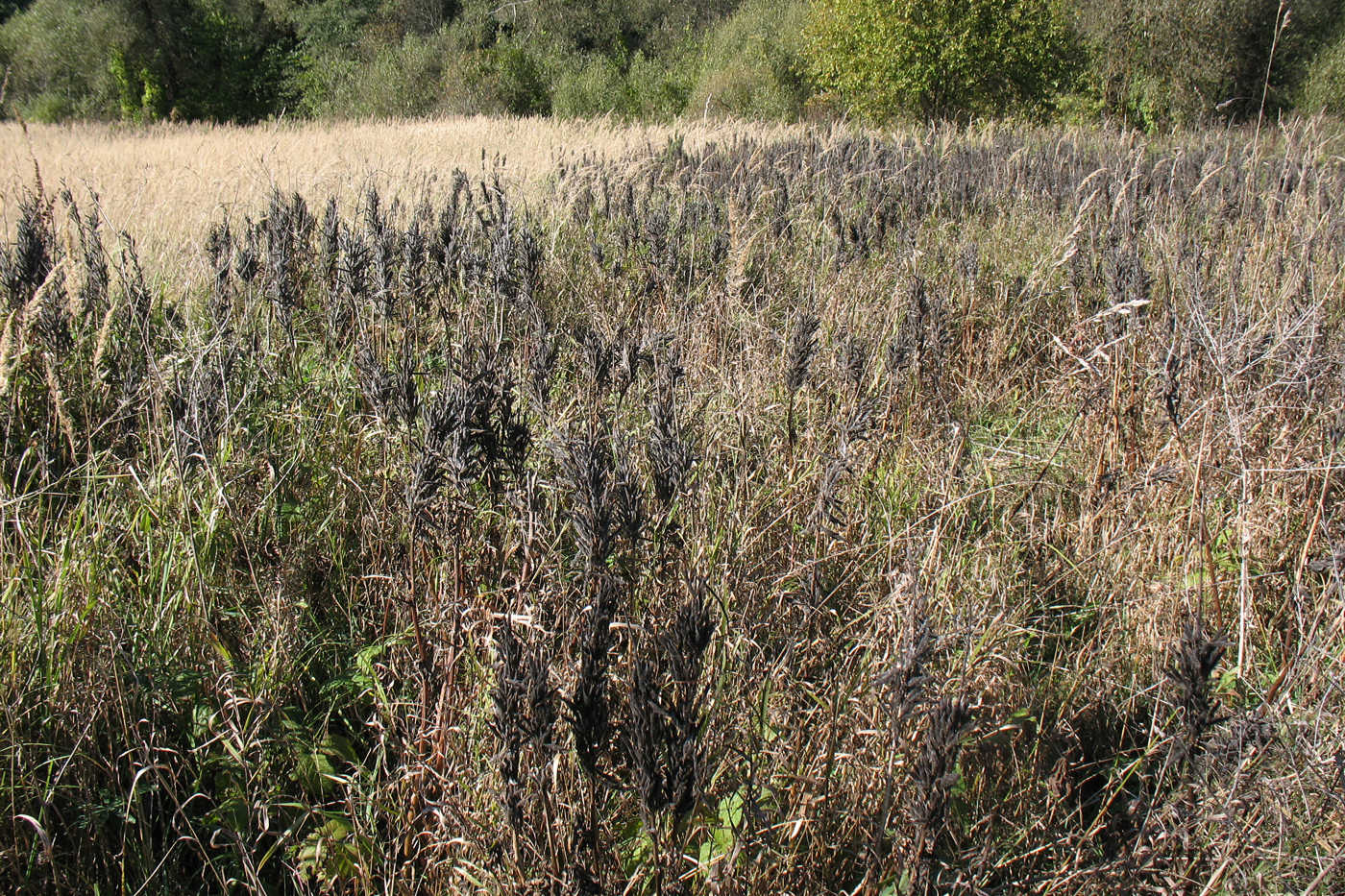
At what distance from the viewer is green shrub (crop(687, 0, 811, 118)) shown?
22.9 meters

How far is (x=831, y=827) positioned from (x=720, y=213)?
15.1 feet

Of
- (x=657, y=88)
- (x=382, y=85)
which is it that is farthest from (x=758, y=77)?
(x=382, y=85)

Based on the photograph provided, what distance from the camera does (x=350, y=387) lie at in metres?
2.87

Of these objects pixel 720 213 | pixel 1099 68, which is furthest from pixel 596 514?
pixel 1099 68

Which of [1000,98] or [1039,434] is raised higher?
[1000,98]

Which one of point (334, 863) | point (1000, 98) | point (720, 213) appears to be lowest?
point (334, 863)

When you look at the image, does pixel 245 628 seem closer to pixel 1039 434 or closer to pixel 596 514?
pixel 596 514

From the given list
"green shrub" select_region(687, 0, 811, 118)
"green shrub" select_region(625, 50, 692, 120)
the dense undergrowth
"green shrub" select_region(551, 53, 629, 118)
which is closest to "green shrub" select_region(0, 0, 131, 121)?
"green shrub" select_region(551, 53, 629, 118)

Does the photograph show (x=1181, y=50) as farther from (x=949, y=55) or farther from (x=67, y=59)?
(x=67, y=59)

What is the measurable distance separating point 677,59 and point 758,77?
1054 centimetres

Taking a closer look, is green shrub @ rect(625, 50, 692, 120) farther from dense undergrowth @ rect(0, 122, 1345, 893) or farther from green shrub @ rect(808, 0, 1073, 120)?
dense undergrowth @ rect(0, 122, 1345, 893)

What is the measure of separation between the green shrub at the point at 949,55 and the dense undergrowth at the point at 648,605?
1436 centimetres

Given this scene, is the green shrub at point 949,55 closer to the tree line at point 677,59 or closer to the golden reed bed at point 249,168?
the tree line at point 677,59

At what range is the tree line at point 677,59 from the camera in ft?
52.6
